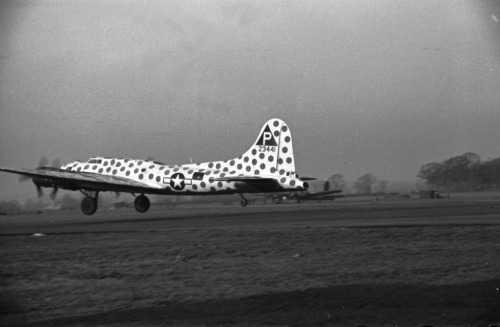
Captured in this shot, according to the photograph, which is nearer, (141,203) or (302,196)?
(141,203)

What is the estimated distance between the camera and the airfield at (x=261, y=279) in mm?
14000

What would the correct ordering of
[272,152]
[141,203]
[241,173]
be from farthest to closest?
[141,203] < [272,152] < [241,173]

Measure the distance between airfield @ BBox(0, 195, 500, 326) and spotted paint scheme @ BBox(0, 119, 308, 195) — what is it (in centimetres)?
2031

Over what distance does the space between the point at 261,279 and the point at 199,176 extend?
31.1m

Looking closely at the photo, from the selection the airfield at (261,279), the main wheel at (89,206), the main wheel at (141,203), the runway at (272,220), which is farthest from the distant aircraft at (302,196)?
the airfield at (261,279)

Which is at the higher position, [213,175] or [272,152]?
[272,152]

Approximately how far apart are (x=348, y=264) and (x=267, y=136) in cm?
3070

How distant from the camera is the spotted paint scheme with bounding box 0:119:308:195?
1857 inches

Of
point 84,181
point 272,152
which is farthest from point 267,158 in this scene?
point 84,181

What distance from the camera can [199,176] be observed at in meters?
48.3

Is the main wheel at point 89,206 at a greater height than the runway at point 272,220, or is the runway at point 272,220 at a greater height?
the main wheel at point 89,206

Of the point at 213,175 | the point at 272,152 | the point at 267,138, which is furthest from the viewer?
the point at 267,138

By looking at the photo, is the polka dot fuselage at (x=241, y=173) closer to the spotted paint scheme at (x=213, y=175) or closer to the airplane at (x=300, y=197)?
the spotted paint scheme at (x=213, y=175)

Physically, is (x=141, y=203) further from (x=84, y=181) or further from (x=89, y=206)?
(x=84, y=181)
